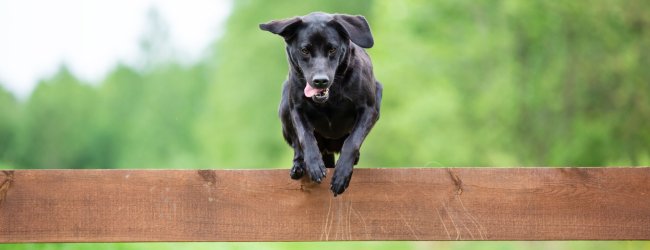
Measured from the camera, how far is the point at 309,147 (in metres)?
4.78

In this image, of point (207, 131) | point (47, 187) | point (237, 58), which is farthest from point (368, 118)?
point (207, 131)

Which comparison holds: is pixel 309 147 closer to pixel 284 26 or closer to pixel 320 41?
pixel 320 41

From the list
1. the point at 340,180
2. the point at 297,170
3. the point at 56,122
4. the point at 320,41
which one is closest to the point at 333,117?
the point at 320,41

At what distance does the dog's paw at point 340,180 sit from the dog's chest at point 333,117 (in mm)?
1037

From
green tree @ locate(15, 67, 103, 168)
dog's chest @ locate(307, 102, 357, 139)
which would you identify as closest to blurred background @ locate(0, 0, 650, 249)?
dog's chest @ locate(307, 102, 357, 139)

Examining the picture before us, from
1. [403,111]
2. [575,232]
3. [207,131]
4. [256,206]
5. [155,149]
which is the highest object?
[256,206]

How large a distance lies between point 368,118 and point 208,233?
1.64 meters

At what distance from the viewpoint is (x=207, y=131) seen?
31.8 meters

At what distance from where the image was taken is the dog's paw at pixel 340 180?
3912 mm

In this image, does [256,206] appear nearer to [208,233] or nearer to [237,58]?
[208,233]

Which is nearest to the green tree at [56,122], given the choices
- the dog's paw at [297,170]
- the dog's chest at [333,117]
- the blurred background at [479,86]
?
the blurred background at [479,86]

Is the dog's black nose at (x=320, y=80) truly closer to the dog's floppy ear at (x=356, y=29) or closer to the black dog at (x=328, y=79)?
the black dog at (x=328, y=79)

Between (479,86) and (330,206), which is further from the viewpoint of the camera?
(479,86)

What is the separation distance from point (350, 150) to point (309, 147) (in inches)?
9.4
